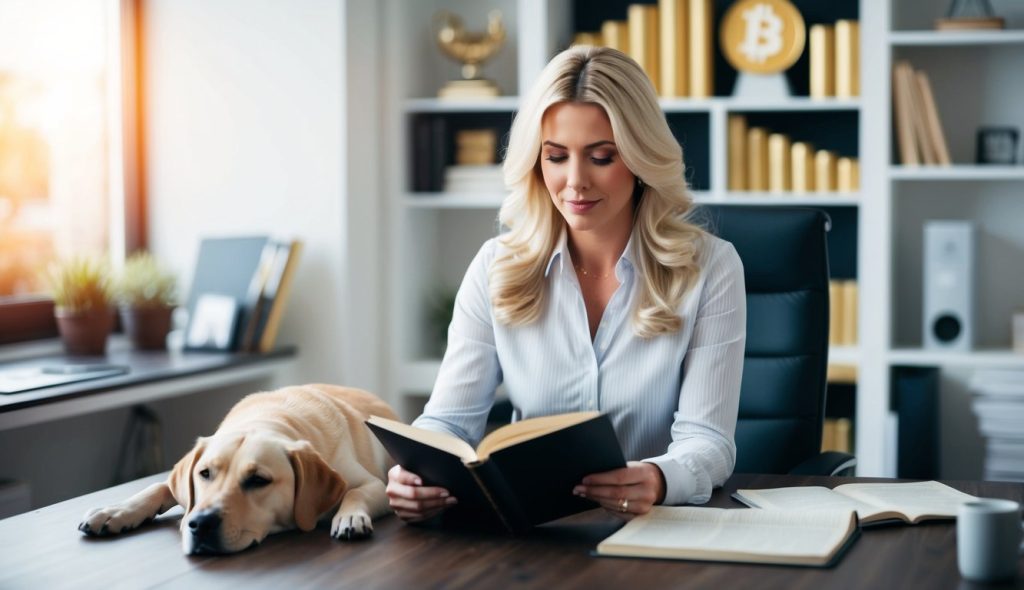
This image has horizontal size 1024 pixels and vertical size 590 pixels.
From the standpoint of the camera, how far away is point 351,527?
144 centimetres

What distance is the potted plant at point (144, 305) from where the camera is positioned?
325 centimetres

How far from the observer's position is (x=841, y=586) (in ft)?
3.96

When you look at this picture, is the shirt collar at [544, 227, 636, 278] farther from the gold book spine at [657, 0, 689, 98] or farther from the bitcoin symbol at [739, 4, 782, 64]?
the bitcoin symbol at [739, 4, 782, 64]

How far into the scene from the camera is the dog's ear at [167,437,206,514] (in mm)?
1503

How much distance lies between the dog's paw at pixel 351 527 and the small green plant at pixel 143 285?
77.9 inches

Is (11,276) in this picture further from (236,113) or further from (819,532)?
(819,532)

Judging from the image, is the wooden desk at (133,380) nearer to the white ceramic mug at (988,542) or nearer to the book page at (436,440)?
the book page at (436,440)

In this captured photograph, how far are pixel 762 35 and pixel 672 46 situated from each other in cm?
29

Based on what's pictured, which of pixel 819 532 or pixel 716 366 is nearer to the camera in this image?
pixel 819 532

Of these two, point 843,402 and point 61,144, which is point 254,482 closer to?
point 61,144

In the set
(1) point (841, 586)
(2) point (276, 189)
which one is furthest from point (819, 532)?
(2) point (276, 189)

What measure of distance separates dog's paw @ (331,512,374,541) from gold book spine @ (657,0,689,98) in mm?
2322

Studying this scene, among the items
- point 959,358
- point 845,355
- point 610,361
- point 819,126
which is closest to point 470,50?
point 819,126

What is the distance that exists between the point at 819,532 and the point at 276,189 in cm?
243
